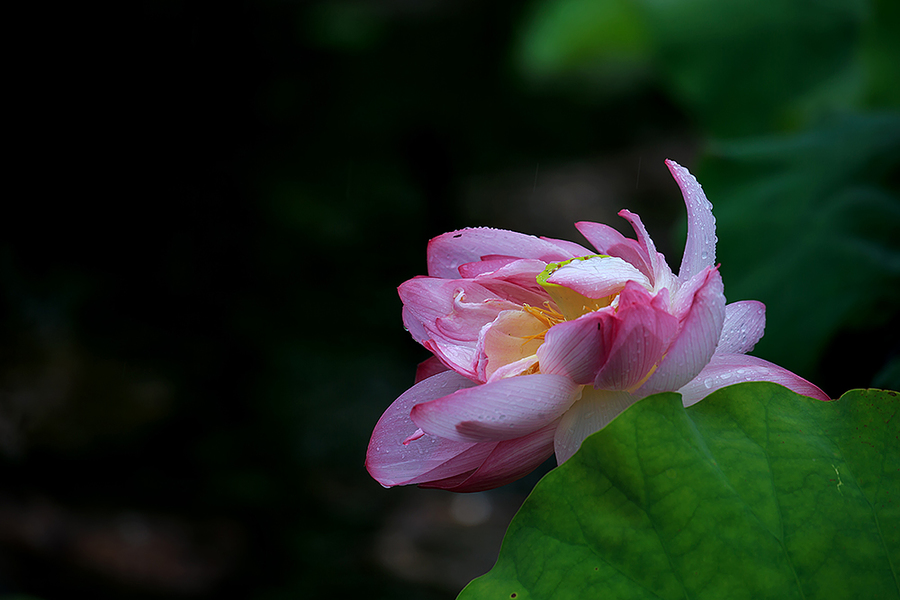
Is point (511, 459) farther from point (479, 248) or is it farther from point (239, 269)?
point (239, 269)

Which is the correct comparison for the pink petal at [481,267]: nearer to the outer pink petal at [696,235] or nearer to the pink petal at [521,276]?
the pink petal at [521,276]

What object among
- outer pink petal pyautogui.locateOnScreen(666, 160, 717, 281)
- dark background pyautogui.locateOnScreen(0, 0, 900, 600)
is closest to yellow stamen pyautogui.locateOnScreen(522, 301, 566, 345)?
outer pink petal pyautogui.locateOnScreen(666, 160, 717, 281)

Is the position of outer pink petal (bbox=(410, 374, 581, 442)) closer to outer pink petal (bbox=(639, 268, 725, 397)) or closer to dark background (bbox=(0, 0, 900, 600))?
outer pink petal (bbox=(639, 268, 725, 397))

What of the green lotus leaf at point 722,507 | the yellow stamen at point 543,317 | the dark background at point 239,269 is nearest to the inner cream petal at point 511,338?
the yellow stamen at point 543,317

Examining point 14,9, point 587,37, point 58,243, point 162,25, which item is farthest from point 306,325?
point 587,37

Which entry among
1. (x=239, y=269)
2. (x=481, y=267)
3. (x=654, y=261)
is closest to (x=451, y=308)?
(x=481, y=267)

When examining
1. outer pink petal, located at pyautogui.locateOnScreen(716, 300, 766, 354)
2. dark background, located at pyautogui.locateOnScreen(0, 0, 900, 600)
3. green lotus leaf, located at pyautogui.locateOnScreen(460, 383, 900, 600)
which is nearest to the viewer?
green lotus leaf, located at pyautogui.locateOnScreen(460, 383, 900, 600)
